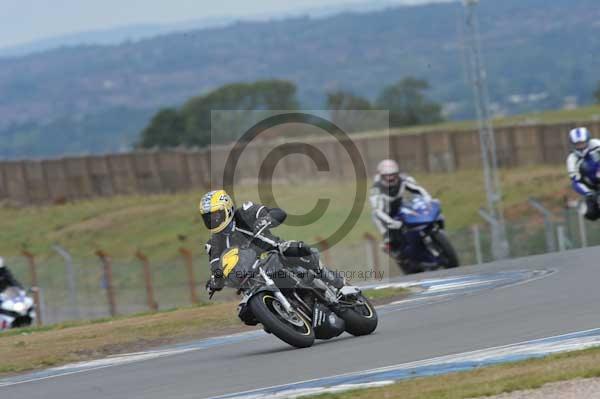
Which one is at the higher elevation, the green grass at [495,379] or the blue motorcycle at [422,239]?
the blue motorcycle at [422,239]

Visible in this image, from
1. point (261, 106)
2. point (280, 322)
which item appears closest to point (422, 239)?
point (280, 322)

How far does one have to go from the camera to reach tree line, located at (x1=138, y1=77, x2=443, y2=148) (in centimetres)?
11394

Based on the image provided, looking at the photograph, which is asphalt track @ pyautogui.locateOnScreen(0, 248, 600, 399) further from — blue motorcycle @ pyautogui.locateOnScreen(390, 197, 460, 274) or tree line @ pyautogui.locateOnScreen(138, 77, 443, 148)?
tree line @ pyautogui.locateOnScreen(138, 77, 443, 148)

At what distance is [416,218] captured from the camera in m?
19.4

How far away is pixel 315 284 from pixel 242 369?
1253 millimetres

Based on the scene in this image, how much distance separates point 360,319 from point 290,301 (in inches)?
32.3

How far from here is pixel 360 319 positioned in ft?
39.5

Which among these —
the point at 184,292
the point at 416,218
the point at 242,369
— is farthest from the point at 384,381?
the point at 184,292

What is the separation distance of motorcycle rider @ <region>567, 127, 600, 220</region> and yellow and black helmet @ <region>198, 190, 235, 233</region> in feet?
30.4

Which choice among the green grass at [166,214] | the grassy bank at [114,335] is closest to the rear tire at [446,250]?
the grassy bank at [114,335]

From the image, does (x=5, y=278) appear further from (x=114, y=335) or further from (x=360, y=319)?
(x=360, y=319)

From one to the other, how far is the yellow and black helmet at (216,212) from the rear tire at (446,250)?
27.3 feet

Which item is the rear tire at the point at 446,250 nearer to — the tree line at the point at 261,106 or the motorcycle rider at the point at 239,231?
the motorcycle rider at the point at 239,231

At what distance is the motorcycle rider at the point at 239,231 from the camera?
38.0 feet
